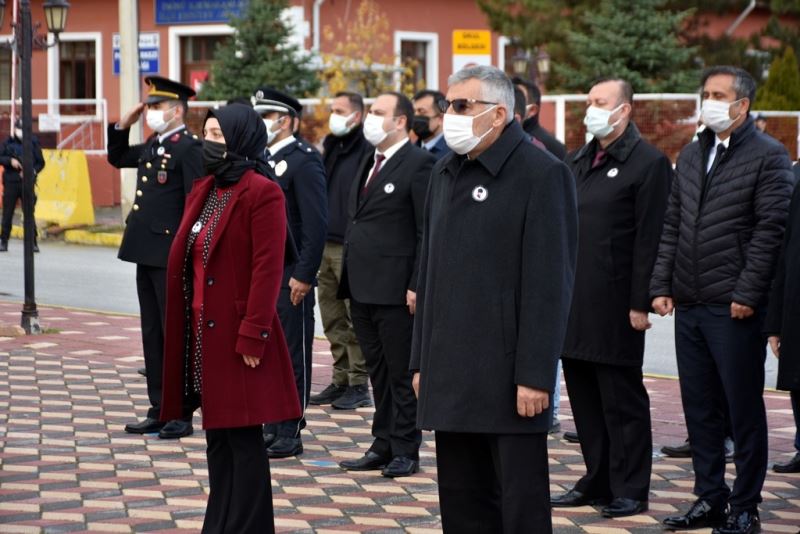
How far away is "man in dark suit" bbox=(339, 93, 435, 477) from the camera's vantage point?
799 centimetres

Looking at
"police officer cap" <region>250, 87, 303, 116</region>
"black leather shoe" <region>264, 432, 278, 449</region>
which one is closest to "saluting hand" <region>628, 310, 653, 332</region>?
"black leather shoe" <region>264, 432, 278, 449</region>

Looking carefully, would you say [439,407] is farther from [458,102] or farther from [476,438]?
[458,102]

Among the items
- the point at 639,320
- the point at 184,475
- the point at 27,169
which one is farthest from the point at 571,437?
the point at 27,169

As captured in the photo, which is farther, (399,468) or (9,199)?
(9,199)

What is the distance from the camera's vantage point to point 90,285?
17.8 meters

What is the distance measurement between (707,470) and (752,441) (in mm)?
254

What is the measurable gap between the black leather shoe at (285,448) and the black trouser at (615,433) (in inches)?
69.9

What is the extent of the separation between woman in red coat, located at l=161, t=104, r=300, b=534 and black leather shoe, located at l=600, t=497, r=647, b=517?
5.64ft

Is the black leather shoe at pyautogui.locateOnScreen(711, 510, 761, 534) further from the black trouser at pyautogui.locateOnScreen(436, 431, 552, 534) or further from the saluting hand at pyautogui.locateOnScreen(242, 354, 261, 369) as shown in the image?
the saluting hand at pyautogui.locateOnScreen(242, 354, 261, 369)

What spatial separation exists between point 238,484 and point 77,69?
30442 mm

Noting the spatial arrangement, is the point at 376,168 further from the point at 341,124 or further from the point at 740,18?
the point at 740,18

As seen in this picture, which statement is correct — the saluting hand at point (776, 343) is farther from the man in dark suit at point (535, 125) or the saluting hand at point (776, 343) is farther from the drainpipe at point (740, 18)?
the drainpipe at point (740, 18)

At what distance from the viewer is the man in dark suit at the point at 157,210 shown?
Answer: 8.87 m

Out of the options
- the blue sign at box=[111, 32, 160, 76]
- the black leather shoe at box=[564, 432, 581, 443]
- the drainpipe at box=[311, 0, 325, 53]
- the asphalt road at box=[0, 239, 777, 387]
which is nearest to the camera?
the black leather shoe at box=[564, 432, 581, 443]
